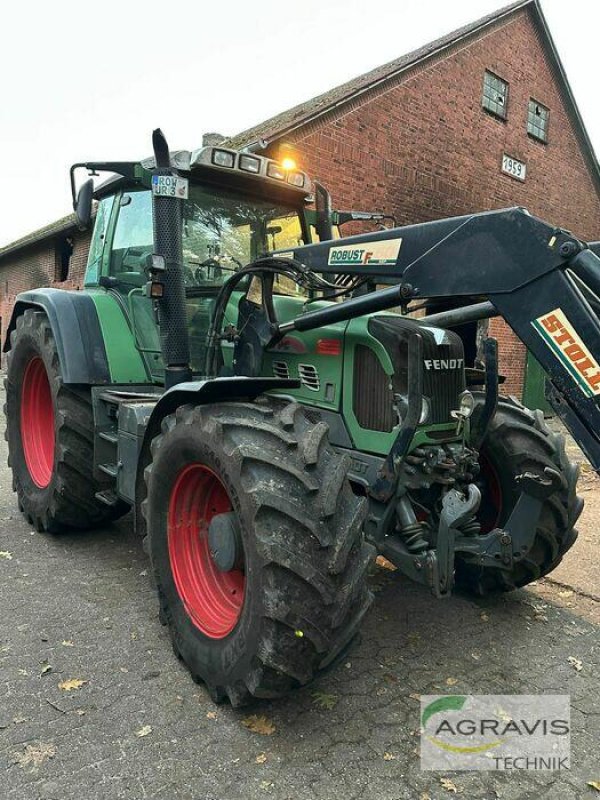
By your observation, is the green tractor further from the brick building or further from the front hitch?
the brick building

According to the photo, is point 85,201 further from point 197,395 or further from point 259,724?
point 259,724

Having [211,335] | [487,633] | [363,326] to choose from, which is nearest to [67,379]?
[211,335]

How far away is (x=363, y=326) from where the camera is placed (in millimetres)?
2967

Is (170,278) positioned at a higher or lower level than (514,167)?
lower

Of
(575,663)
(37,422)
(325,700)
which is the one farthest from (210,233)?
(575,663)

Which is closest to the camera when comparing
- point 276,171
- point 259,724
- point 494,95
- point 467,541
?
point 259,724

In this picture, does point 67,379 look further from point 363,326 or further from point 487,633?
point 487,633

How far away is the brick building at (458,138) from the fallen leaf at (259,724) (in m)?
7.71

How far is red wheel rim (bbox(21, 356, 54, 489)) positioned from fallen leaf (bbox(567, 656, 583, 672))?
3757mm

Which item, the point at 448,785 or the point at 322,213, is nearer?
the point at 448,785

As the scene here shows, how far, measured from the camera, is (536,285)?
2.27 metres

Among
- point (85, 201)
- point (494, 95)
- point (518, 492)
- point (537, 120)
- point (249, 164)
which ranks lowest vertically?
point (518, 492)

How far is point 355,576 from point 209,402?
38.7 inches

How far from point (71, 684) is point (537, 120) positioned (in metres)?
14.7
